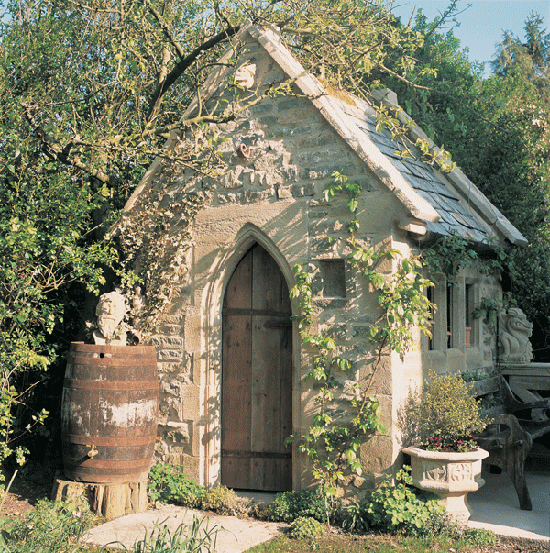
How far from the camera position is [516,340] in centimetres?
784

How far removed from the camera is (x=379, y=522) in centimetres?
522

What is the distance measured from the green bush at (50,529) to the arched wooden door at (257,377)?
161cm

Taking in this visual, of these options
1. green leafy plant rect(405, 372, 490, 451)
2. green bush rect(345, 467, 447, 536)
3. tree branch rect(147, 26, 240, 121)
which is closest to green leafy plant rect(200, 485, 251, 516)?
green bush rect(345, 467, 447, 536)

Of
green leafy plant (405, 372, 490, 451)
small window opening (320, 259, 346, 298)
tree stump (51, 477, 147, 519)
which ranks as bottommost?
tree stump (51, 477, 147, 519)

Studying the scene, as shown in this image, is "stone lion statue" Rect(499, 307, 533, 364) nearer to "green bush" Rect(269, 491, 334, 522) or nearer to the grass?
the grass

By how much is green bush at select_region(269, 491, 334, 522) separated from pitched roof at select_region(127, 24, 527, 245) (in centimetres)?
262

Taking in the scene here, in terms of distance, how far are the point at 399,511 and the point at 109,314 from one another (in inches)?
130

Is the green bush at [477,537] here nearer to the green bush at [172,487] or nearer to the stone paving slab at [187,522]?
the stone paving slab at [187,522]

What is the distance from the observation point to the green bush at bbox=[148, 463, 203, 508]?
612 cm

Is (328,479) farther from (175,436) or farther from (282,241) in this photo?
(282,241)

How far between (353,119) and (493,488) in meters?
4.29

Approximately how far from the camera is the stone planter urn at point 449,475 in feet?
16.9

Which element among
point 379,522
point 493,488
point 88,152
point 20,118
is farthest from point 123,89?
point 493,488

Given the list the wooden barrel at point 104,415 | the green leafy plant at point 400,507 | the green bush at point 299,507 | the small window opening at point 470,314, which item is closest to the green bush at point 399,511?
the green leafy plant at point 400,507
